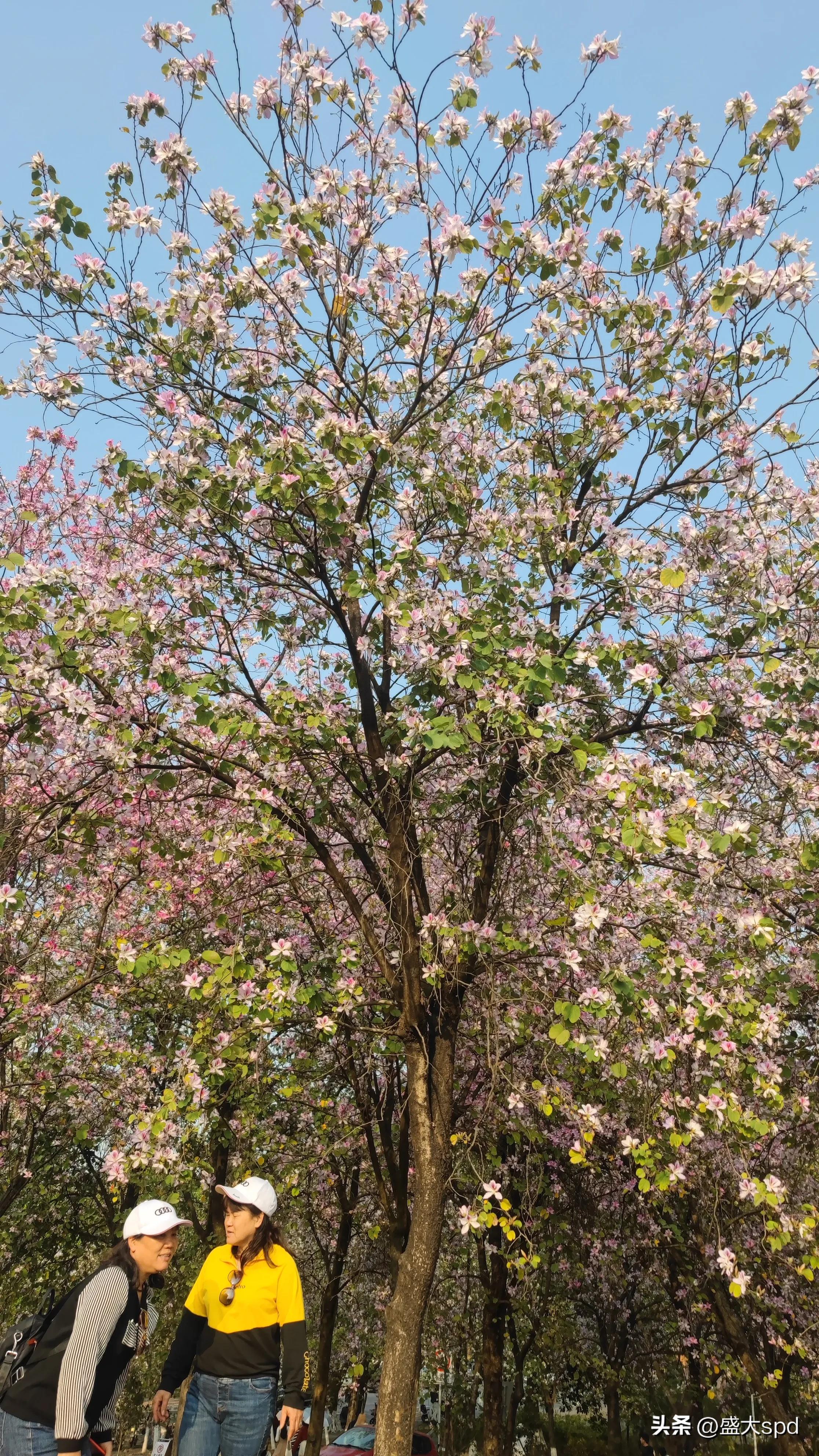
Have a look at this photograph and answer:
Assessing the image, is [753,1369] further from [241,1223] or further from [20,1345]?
[20,1345]

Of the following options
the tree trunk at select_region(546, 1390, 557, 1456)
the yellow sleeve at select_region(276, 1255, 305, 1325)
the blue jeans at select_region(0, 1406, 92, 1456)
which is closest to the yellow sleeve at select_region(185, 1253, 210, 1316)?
the yellow sleeve at select_region(276, 1255, 305, 1325)

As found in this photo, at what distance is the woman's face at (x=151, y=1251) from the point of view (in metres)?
4.03

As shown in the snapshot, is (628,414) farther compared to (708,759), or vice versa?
(708,759)

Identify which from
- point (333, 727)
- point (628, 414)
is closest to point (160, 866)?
point (333, 727)

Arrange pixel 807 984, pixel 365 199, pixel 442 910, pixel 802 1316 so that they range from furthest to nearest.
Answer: pixel 802 1316
pixel 807 984
pixel 442 910
pixel 365 199

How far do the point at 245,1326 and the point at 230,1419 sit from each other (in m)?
0.41

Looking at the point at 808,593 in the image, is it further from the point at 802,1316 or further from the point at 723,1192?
the point at 802,1316

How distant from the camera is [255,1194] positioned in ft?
15.4

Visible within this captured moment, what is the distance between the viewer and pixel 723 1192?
38.0 feet

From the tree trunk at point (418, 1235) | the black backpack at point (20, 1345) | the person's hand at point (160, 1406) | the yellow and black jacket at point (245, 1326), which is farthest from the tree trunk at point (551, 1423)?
the black backpack at point (20, 1345)

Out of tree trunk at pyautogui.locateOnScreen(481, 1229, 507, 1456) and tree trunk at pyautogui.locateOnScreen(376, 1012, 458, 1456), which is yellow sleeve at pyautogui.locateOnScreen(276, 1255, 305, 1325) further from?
tree trunk at pyautogui.locateOnScreen(481, 1229, 507, 1456)

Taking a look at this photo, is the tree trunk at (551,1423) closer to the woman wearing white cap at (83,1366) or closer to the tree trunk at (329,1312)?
the tree trunk at (329,1312)

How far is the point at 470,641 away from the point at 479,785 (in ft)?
4.65

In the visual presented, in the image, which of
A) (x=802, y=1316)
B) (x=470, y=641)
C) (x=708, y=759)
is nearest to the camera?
(x=470, y=641)
